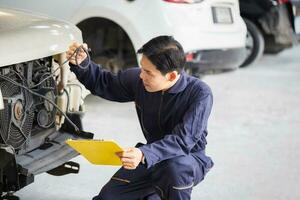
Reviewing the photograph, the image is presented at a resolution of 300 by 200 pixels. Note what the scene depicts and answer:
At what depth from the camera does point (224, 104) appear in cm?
495

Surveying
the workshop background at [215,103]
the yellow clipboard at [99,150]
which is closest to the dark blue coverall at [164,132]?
the yellow clipboard at [99,150]

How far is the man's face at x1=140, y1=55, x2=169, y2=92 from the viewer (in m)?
2.16

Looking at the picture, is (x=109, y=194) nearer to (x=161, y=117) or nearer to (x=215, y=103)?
(x=161, y=117)

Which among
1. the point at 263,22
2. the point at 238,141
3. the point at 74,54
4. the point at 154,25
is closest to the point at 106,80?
the point at 74,54

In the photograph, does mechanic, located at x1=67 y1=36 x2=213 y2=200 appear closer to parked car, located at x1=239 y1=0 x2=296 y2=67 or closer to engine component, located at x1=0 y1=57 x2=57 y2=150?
engine component, located at x1=0 y1=57 x2=57 y2=150

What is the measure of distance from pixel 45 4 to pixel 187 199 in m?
2.55

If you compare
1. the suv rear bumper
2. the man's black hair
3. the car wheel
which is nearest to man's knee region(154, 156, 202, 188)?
the man's black hair

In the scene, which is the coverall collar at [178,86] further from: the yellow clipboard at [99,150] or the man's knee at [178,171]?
the yellow clipboard at [99,150]

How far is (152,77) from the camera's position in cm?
217

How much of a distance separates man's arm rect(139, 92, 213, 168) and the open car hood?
28.2 inches

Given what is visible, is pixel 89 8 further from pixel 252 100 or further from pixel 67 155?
pixel 67 155

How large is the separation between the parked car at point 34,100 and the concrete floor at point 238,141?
0.31 meters

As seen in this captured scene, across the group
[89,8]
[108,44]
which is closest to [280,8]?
[108,44]

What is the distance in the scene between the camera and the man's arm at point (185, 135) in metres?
2.10
